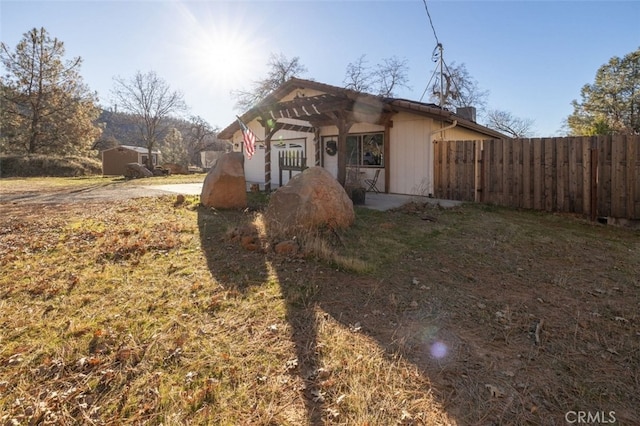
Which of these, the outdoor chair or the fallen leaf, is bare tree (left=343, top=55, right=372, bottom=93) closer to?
the outdoor chair

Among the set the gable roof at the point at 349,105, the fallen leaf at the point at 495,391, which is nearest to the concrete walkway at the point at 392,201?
the gable roof at the point at 349,105

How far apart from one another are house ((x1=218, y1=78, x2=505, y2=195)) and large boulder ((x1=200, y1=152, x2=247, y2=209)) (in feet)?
8.76

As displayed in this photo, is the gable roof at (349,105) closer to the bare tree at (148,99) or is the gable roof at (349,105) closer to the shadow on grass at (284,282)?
the shadow on grass at (284,282)

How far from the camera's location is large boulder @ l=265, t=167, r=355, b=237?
208 inches

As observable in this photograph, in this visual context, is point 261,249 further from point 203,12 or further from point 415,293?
point 203,12

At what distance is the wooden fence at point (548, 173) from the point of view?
693 centimetres

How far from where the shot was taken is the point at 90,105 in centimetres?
2861

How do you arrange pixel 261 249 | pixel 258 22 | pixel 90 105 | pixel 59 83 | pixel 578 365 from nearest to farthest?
pixel 578 365, pixel 261 249, pixel 258 22, pixel 59 83, pixel 90 105

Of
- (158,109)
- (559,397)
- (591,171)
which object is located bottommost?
(559,397)

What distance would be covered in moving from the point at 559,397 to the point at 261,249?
347 cm

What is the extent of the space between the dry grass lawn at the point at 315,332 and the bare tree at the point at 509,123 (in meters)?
30.8

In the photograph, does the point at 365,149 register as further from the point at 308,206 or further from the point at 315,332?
the point at 315,332

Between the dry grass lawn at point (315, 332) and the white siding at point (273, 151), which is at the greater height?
the white siding at point (273, 151)

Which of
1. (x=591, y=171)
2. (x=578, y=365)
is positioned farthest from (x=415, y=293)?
(x=591, y=171)
